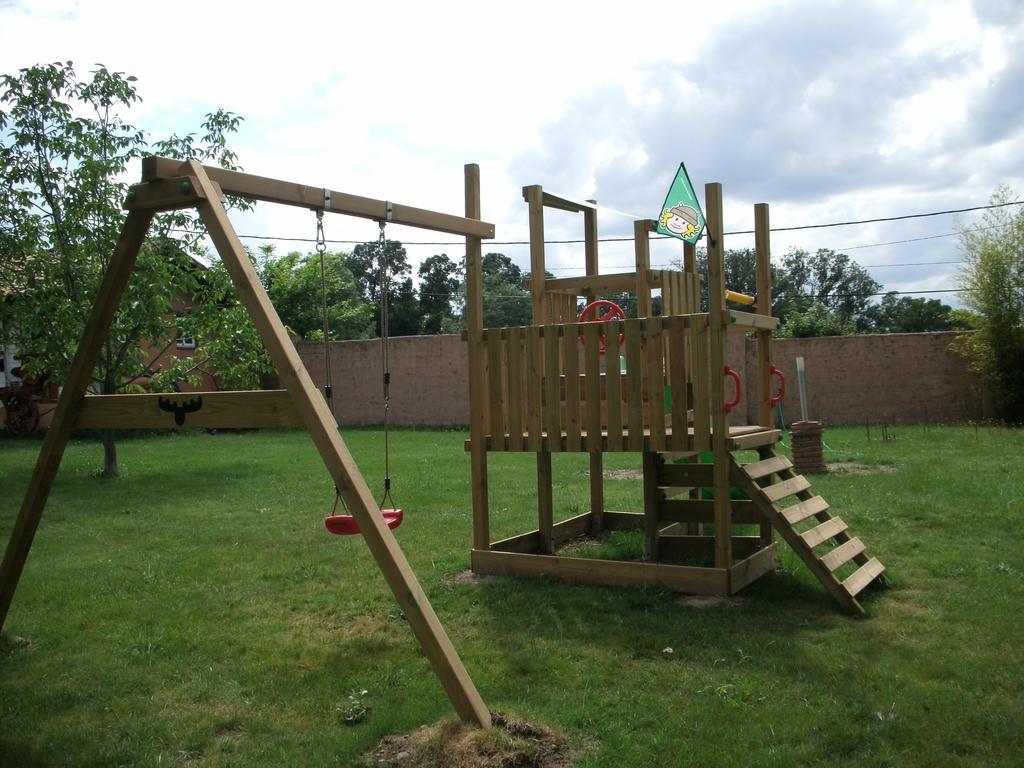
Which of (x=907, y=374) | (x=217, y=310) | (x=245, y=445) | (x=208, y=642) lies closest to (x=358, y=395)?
(x=245, y=445)

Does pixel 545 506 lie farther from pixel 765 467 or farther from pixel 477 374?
pixel 765 467

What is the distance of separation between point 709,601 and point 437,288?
4790cm

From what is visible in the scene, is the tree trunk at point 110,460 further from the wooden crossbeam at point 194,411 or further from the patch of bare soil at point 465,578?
the wooden crossbeam at point 194,411

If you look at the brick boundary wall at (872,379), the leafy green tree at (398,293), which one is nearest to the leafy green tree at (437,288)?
the leafy green tree at (398,293)

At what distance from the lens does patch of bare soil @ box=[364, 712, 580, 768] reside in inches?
130

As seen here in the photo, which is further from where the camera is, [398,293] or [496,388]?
[398,293]

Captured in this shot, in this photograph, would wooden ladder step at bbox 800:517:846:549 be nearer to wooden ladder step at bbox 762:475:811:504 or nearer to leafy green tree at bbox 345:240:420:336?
wooden ladder step at bbox 762:475:811:504

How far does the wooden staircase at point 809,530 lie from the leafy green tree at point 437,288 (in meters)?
45.4

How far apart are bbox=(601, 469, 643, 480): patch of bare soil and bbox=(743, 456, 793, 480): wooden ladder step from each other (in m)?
5.21

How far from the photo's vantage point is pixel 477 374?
258 inches

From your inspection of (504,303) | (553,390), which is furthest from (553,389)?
(504,303)

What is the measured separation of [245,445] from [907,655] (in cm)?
1504

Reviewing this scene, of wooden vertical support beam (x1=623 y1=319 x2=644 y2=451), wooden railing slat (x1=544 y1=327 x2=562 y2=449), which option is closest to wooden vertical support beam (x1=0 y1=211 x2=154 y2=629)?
wooden railing slat (x1=544 y1=327 x2=562 y2=449)

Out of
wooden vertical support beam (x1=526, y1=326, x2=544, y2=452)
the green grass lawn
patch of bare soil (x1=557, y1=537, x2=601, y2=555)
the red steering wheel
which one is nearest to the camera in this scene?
the green grass lawn
